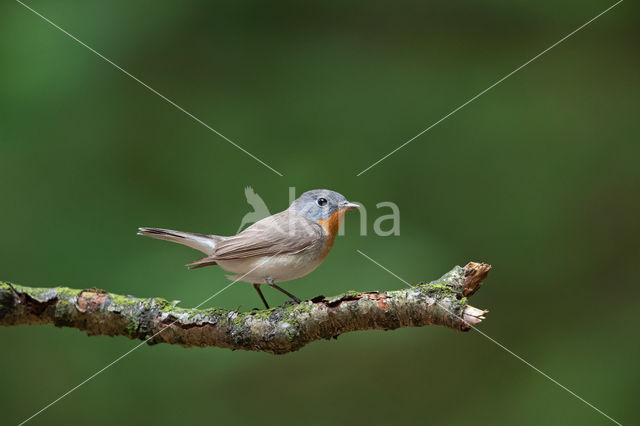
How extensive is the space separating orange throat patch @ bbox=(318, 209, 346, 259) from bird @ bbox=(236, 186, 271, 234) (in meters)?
0.72

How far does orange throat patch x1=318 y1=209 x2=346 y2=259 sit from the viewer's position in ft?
12.4

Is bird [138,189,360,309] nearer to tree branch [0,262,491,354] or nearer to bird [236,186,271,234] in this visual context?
tree branch [0,262,491,354]

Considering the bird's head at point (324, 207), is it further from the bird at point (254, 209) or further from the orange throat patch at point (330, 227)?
the bird at point (254, 209)

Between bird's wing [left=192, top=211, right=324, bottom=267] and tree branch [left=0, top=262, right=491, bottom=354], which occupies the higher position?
bird's wing [left=192, top=211, right=324, bottom=267]

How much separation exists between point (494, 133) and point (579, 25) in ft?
4.07

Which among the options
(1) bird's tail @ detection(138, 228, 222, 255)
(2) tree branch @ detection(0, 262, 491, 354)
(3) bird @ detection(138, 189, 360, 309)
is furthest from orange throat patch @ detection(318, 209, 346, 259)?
(2) tree branch @ detection(0, 262, 491, 354)

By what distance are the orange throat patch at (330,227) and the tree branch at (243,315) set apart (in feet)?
2.89

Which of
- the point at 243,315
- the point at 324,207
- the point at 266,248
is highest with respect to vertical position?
the point at 324,207

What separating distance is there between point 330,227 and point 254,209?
956 millimetres

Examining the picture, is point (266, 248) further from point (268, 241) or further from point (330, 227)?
point (330, 227)

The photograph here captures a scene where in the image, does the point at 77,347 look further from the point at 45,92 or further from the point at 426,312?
the point at 426,312

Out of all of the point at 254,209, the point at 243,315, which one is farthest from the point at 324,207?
the point at 243,315

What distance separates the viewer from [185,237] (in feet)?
11.9

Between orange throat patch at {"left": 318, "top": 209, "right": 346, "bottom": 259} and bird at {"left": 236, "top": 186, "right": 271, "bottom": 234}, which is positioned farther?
bird at {"left": 236, "top": 186, "right": 271, "bottom": 234}
